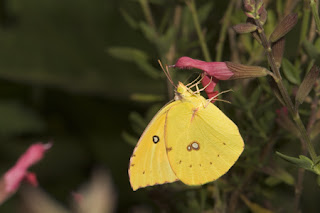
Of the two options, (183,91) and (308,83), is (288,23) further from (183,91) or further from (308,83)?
(183,91)

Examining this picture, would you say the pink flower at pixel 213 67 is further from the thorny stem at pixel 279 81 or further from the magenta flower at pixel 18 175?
the magenta flower at pixel 18 175

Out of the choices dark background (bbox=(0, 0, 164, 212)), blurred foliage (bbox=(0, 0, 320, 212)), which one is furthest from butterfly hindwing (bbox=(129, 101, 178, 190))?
dark background (bbox=(0, 0, 164, 212))

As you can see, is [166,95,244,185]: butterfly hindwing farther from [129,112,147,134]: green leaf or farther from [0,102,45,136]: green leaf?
[0,102,45,136]: green leaf

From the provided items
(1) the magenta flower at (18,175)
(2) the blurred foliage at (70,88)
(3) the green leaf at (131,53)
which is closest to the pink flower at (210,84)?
(3) the green leaf at (131,53)

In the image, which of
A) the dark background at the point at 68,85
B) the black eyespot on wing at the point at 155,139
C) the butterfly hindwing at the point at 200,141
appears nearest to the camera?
the butterfly hindwing at the point at 200,141

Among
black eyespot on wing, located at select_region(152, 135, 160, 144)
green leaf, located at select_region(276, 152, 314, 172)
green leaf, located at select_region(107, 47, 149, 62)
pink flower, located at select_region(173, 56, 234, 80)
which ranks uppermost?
pink flower, located at select_region(173, 56, 234, 80)

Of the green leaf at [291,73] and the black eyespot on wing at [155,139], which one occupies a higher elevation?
the green leaf at [291,73]

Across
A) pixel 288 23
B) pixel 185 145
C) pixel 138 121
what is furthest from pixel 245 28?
pixel 138 121

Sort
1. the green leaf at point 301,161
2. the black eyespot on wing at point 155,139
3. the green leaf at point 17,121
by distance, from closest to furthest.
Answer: the green leaf at point 301,161, the black eyespot on wing at point 155,139, the green leaf at point 17,121
